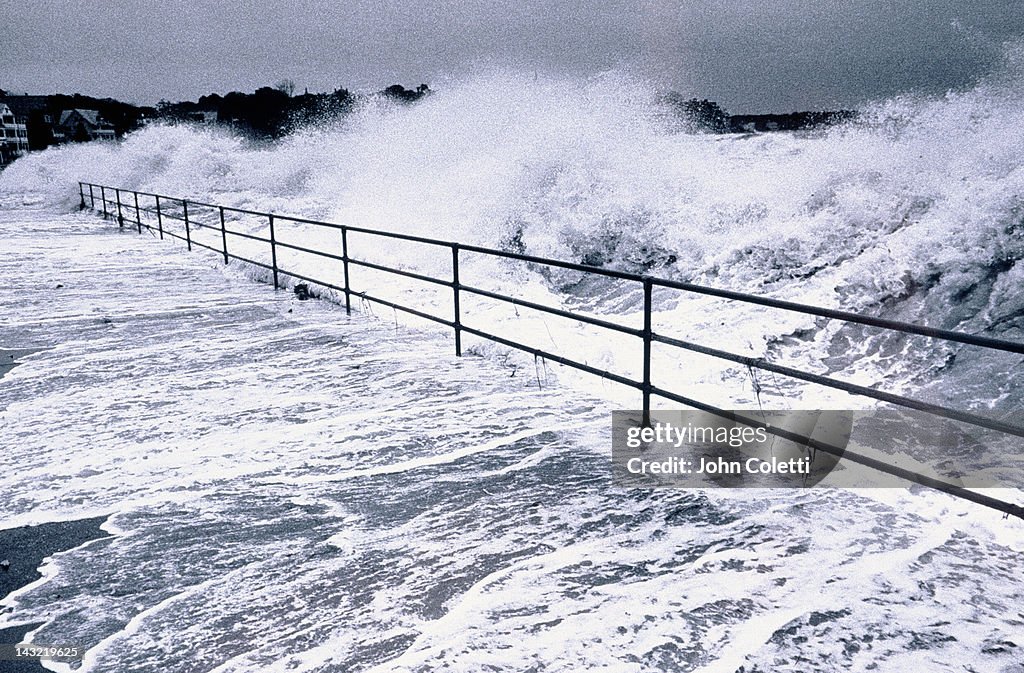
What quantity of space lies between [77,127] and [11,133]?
11277 mm

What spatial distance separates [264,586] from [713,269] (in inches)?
526

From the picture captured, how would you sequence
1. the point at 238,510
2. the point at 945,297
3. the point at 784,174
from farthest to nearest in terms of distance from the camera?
the point at 784,174 → the point at 945,297 → the point at 238,510

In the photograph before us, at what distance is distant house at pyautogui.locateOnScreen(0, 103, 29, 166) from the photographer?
115500 mm

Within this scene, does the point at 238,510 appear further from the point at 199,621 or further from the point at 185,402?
the point at 185,402

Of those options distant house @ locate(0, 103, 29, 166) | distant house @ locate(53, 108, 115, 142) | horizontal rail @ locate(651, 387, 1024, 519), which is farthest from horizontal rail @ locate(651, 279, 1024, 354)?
distant house @ locate(0, 103, 29, 166)

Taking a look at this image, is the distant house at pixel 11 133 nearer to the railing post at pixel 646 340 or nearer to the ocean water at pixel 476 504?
the ocean water at pixel 476 504

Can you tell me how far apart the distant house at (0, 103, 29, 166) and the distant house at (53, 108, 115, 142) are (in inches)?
226

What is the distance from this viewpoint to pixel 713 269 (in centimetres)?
A: 1529

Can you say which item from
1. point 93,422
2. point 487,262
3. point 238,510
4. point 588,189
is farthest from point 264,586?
point 588,189

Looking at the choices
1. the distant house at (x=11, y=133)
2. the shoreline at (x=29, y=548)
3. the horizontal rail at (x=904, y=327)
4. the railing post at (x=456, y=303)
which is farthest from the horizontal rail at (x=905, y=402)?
the distant house at (x=11, y=133)

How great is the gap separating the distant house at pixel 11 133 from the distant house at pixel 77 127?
574 centimetres

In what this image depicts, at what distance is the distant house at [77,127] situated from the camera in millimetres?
114125

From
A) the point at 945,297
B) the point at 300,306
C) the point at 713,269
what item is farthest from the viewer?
the point at 713,269

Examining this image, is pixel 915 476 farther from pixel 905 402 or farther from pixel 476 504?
pixel 476 504
